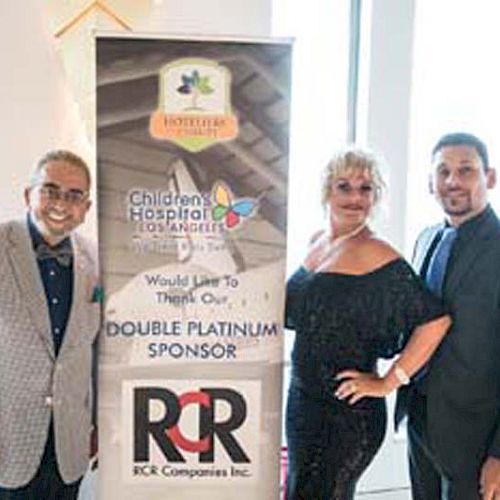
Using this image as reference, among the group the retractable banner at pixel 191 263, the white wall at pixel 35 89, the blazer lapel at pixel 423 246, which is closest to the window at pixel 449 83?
the blazer lapel at pixel 423 246

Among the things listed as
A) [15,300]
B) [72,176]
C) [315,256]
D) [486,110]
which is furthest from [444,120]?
[15,300]

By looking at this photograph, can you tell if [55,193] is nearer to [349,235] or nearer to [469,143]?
[349,235]

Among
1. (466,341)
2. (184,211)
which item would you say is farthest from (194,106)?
(466,341)

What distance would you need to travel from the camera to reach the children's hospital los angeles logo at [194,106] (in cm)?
208

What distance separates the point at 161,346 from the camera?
219cm

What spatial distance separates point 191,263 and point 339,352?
50 centimetres

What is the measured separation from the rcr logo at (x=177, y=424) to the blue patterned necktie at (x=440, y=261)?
0.66 metres

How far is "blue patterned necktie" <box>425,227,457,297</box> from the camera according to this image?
7.00ft

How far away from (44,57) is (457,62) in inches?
72.9

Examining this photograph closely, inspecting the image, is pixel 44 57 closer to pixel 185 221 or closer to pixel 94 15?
pixel 94 15

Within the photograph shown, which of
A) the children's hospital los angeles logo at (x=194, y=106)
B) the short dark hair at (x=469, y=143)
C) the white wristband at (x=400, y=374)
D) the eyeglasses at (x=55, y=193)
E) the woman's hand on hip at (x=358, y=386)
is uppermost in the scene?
the children's hospital los angeles logo at (x=194, y=106)

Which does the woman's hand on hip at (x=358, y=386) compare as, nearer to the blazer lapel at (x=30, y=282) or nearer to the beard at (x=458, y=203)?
the beard at (x=458, y=203)

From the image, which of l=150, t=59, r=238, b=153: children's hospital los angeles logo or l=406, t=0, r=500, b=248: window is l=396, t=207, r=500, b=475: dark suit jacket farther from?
l=406, t=0, r=500, b=248: window

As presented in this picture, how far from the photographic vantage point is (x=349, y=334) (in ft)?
6.80
